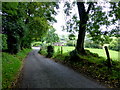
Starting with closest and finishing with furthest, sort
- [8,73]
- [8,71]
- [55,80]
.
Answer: [55,80] → [8,73] → [8,71]

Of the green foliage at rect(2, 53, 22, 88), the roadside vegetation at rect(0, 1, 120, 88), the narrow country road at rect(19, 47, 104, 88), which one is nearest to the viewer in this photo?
the narrow country road at rect(19, 47, 104, 88)

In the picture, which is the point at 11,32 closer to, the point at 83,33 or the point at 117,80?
the point at 83,33

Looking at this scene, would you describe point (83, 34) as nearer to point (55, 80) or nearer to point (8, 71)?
point (55, 80)

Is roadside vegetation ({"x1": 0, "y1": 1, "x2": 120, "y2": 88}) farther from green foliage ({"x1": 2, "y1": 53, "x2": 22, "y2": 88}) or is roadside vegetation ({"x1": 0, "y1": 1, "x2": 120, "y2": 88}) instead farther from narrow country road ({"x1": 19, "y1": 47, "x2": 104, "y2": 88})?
narrow country road ({"x1": 19, "y1": 47, "x2": 104, "y2": 88})

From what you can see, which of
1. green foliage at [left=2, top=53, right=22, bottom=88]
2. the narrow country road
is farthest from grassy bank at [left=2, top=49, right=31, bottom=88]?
the narrow country road

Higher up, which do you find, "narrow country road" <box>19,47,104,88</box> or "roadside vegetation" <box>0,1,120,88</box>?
"roadside vegetation" <box>0,1,120,88</box>

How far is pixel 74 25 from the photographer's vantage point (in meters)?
11.9

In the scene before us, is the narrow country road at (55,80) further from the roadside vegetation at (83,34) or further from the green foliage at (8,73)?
the roadside vegetation at (83,34)

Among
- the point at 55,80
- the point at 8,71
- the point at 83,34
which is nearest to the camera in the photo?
the point at 55,80

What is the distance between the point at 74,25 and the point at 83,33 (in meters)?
1.35

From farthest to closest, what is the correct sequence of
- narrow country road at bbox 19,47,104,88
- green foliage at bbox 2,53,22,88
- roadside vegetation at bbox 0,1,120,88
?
roadside vegetation at bbox 0,1,120,88 < green foliage at bbox 2,53,22,88 < narrow country road at bbox 19,47,104,88

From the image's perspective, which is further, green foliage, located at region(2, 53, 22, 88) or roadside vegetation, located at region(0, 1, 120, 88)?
roadside vegetation, located at region(0, 1, 120, 88)

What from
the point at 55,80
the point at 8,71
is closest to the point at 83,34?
the point at 55,80

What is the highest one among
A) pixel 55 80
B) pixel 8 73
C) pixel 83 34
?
pixel 83 34
